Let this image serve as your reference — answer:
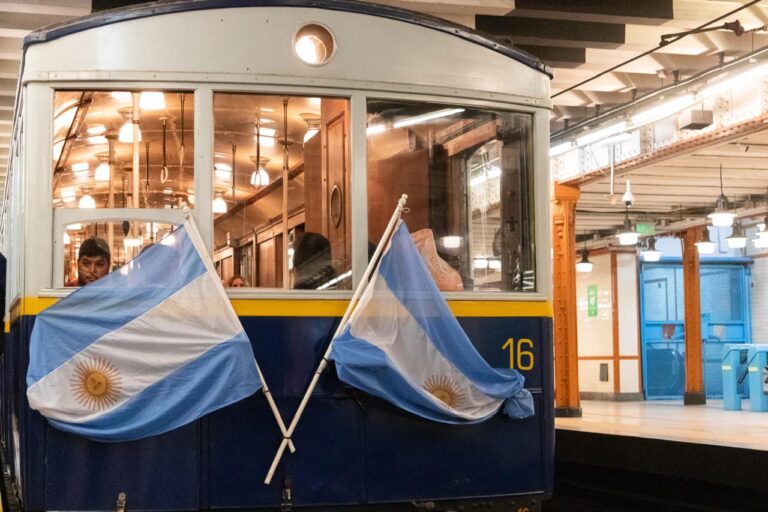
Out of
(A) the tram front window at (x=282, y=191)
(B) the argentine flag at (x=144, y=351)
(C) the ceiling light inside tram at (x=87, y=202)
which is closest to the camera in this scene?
(B) the argentine flag at (x=144, y=351)

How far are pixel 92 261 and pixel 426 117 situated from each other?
6.30 feet

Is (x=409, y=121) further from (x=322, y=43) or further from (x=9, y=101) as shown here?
(x=9, y=101)

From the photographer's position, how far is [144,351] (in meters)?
5.51

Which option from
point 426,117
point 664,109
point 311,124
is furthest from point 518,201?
point 664,109

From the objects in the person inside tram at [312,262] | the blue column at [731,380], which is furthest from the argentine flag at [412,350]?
the blue column at [731,380]

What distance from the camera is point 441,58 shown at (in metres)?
6.14

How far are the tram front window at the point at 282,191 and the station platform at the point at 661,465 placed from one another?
5053mm

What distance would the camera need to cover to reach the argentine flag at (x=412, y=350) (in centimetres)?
566

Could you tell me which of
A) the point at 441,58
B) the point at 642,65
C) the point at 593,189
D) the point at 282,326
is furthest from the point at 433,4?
the point at 593,189

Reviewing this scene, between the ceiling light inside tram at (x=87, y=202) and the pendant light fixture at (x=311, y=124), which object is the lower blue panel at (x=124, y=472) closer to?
the ceiling light inside tram at (x=87, y=202)

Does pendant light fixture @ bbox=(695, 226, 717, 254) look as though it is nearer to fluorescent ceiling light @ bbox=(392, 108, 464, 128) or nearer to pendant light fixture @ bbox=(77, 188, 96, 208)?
fluorescent ceiling light @ bbox=(392, 108, 464, 128)

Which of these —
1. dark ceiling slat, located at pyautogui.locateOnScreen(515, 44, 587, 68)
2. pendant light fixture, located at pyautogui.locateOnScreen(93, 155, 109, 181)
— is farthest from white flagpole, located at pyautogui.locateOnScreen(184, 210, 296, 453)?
dark ceiling slat, located at pyautogui.locateOnScreen(515, 44, 587, 68)

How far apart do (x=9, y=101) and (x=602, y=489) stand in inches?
343

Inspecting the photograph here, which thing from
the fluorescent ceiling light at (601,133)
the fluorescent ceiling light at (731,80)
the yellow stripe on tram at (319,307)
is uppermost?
the fluorescent ceiling light at (731,80)
